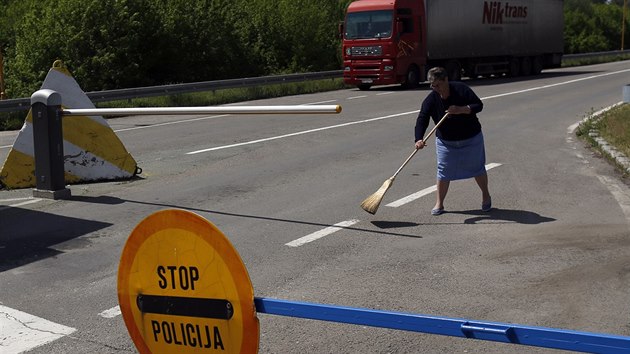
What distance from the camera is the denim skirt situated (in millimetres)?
9234

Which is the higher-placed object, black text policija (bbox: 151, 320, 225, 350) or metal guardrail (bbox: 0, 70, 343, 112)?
black text policija (bbox: 151, 320, 225, 350)

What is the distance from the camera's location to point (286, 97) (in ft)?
96.7

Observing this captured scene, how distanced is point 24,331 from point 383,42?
26.3 meters

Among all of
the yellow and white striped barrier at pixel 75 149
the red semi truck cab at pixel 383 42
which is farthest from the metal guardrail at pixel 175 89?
the yellow and white striped barrier at pixel 75 149

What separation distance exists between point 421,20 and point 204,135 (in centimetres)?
1708

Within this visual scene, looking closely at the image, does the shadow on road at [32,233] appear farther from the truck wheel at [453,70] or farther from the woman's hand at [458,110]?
the truck wheel at [453,70]

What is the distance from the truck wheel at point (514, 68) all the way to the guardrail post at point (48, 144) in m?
30.8

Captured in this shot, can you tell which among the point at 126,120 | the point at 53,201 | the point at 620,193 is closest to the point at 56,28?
the point at 126,120

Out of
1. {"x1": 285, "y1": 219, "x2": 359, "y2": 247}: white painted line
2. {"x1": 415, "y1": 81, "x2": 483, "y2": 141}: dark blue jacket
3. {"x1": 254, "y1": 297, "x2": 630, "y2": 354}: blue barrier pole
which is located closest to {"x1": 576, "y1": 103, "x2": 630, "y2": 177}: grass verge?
{"x1": 415, "y1": 81, "x2": 483, "y2": 141}: dark blue jacket

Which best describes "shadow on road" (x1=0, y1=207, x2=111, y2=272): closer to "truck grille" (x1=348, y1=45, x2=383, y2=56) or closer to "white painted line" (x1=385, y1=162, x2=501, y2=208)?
"white painted line" (x1=385, y1=162, x2=501, y2=208)

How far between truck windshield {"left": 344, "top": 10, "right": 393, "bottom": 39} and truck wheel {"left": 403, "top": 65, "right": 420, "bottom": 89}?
5.75 ft

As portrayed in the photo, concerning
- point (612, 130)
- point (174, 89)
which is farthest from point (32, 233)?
point (174, 89)

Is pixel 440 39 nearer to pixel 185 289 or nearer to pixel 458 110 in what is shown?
pixel 458 110

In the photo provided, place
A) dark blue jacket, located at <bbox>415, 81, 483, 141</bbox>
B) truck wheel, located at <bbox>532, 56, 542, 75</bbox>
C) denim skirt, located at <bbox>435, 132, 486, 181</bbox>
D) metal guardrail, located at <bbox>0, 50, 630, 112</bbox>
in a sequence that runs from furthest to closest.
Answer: truck wheel, located at <bbox>532, 56, 542, 75</bbox> → metal guardrail, located at <bbox>0, 50, 630, 112</bbox> → denim skirt, located at <bbox>435, 132, 486, 181</bbox> → dark blue jacket, located at <bbox>415, 81, 483, 141</bbox>
